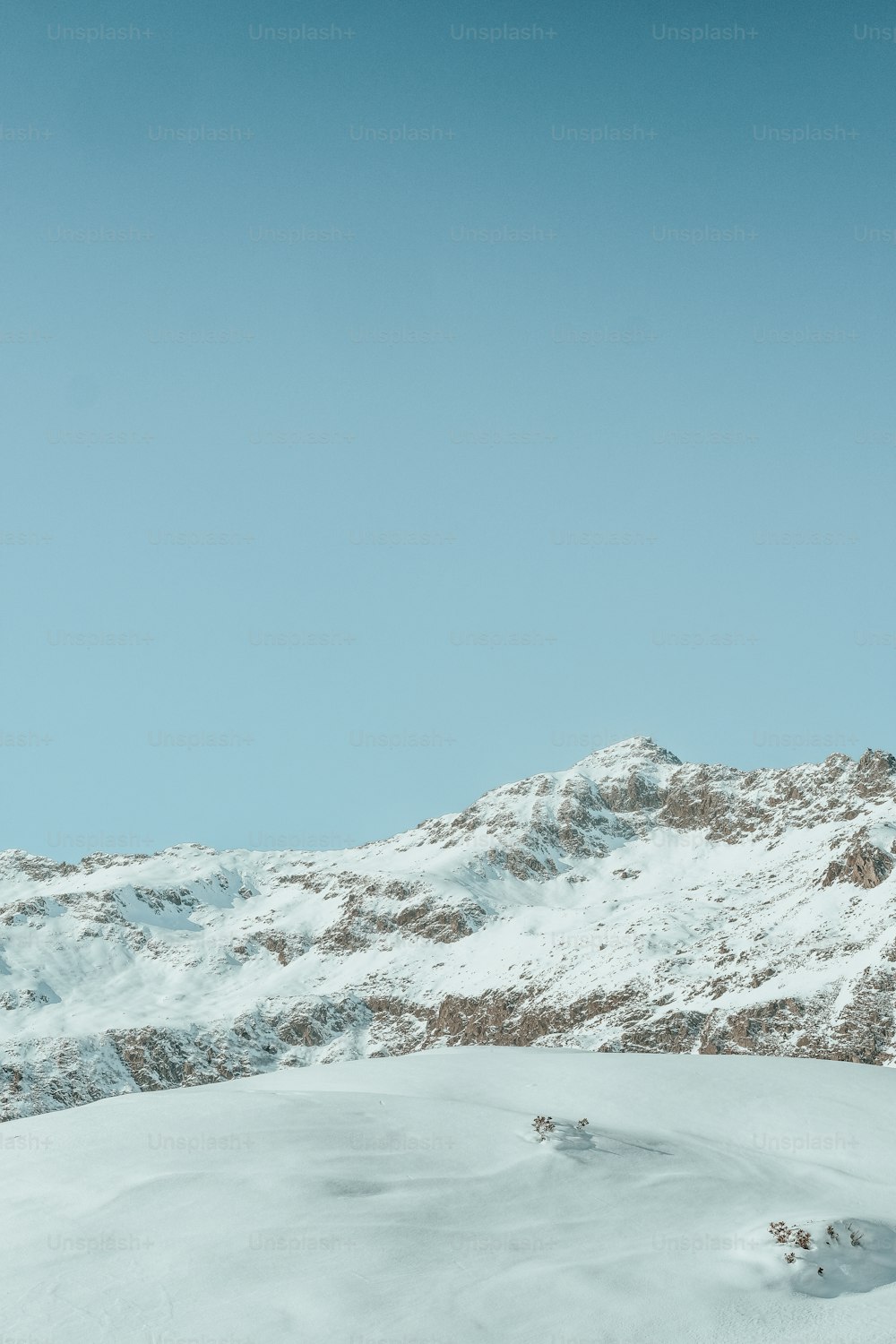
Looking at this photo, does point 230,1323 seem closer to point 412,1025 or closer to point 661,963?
point 661,963

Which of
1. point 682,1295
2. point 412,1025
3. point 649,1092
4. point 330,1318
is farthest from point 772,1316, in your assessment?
point 412,1025

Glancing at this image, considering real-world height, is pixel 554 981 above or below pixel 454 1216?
below

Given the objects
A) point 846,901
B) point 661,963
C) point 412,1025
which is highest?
point 846,901

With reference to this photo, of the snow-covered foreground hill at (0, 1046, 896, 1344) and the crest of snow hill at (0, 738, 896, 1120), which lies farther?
the crest of snow hill at (0, 738, 896, 1120)

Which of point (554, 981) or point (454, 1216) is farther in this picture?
point (554, 981)

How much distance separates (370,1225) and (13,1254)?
4.02 metres

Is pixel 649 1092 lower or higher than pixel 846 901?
higher

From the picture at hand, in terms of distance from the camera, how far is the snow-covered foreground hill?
34.9ft

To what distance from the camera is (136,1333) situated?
10.3 m

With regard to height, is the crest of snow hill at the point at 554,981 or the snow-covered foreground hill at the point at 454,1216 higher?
the snow-covered foreground hill at the point at 454,1216

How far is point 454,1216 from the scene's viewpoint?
42.8 ft

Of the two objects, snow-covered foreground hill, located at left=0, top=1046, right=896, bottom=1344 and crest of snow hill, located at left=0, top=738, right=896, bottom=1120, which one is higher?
snow-covered foreground hill, located at left=0, top=1046, right=896, bottom=1344

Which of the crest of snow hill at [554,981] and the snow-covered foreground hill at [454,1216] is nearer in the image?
the snow-covered foreground hill at [454,1216]

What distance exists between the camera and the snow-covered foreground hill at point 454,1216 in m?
10.6
